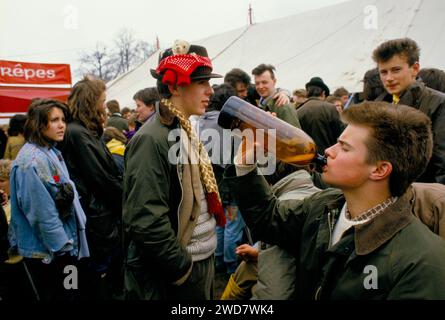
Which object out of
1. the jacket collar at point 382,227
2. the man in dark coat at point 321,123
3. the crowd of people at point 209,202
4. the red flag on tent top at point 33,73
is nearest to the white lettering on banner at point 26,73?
the red flag on tent top at point 33,73

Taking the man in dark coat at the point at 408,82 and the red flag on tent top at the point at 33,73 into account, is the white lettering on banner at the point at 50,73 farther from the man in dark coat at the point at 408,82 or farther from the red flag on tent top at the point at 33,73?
the man in dark coat at the point at 408,82

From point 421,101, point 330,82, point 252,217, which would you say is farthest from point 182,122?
point 330,82

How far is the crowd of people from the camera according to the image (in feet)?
4.70

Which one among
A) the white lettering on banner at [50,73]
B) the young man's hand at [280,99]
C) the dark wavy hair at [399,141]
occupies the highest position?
the white lettering on banner at [50,73]

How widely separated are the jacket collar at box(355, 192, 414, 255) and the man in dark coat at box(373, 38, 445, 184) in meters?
1.10

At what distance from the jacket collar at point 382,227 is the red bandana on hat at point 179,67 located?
118 cm

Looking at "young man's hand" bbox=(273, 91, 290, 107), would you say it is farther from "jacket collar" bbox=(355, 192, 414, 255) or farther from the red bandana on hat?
"jacket collar" bbox=(355, 192, 414, 255)

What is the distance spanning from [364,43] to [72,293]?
10.9 meters

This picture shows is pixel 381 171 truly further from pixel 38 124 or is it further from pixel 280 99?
pixel 38 124

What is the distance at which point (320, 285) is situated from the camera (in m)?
1.54

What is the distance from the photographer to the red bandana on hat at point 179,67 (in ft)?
6.86

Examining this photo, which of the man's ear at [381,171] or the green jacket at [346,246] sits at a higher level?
the man's ear at [381,171]

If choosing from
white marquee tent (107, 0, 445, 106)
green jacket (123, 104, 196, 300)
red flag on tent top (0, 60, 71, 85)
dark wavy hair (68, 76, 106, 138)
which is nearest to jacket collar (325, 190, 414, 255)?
green jacket (123, 104, 196, 300)
